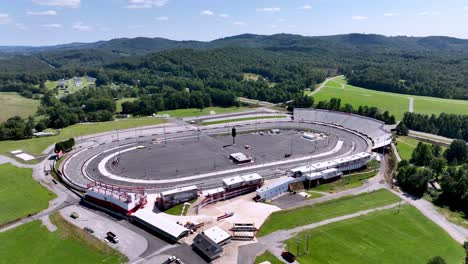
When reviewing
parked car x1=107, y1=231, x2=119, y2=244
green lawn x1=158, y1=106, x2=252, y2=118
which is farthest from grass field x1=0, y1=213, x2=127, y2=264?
green lawn x1=158, y1=106, x2=252, y2=118

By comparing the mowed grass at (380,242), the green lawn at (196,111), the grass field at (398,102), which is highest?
the grass field at (398,102)

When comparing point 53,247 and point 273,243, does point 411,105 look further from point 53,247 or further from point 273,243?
point 53,247

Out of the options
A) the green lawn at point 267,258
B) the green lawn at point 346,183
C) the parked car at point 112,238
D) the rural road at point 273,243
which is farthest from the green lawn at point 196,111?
the green lawn at point 267,258

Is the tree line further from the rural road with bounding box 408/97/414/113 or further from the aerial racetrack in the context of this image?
the rural road with bounding box 408/97/414/113

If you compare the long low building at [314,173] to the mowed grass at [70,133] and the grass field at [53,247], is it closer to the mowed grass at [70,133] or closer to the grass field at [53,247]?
the grass field at [53,247]

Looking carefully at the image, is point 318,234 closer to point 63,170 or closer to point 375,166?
point 375,166
